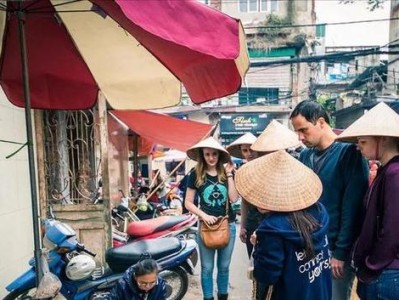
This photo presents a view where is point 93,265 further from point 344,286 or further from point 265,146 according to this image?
point 344,286

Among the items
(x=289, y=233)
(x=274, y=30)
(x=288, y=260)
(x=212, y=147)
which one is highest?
(x=274, y=30)

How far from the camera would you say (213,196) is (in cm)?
335

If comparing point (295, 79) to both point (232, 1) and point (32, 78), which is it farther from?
point (32, 78)

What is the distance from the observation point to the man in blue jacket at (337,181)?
86.8 inches

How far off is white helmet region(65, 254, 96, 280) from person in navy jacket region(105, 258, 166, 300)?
0.71m

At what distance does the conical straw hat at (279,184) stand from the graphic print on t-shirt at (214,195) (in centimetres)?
139

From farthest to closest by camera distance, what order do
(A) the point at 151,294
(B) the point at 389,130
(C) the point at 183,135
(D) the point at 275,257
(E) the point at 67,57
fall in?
(C) the point at 183,135 → (E) the point at 67,57 → (A) the point at 151,294 → (B) the point at 389,130 → (D) the point at 275,257

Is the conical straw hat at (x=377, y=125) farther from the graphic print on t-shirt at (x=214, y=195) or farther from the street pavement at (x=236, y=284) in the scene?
the street pavement at (x=236, y=284)

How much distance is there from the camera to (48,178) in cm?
444

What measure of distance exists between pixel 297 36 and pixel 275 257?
696 inches

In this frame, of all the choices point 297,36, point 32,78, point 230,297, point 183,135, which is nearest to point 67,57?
point 32,78

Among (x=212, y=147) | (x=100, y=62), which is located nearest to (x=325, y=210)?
(x=212, y=147)

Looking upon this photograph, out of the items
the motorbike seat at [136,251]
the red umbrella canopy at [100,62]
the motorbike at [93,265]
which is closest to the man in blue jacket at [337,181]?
the red umbrella canopy at [100,62]

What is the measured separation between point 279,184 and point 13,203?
2.77 metres
